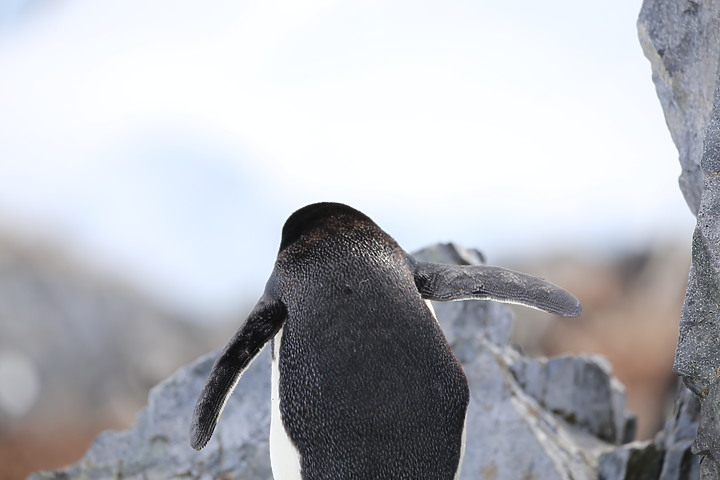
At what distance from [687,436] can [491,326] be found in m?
0.66

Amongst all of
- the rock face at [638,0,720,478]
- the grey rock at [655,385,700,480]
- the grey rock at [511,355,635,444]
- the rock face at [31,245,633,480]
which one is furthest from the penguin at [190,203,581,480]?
the grey rock at [511,355,635,444]

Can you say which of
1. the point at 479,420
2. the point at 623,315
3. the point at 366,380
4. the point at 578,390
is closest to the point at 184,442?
the point at 479,420

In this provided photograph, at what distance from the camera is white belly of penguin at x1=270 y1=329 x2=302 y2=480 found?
5.35ft

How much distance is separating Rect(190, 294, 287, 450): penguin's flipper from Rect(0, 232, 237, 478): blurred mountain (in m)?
4.39

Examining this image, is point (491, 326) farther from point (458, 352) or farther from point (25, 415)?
point (25, 415)

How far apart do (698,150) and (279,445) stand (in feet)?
3.99

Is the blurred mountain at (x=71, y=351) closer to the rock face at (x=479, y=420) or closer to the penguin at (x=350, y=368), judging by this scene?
the rock face at (x=479, y=420)

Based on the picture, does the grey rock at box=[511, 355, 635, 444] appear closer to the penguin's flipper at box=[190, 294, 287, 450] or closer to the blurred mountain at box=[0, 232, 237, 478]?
the penguin's flipper at box=[190, 294, 287, 450]

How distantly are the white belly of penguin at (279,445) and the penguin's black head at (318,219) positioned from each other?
243 mm

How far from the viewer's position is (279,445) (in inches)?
65.9

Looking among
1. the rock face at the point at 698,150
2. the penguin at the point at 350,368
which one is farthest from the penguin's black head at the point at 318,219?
the rock face at the point at 698,150

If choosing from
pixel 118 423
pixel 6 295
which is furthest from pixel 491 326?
pixel 6 295

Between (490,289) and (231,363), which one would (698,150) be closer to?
(490,289)

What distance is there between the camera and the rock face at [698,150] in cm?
166
